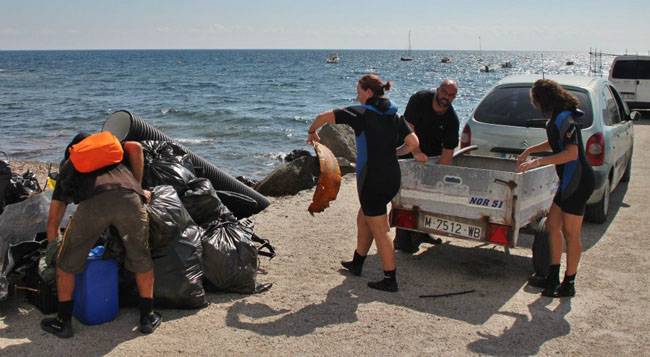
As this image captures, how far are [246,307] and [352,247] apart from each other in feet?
6.86

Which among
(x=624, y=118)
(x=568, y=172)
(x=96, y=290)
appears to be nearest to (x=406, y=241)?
(x=568, y=172)

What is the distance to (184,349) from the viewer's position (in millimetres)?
4516

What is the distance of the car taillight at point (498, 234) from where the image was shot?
5680 millimetres

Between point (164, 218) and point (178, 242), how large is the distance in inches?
15.6

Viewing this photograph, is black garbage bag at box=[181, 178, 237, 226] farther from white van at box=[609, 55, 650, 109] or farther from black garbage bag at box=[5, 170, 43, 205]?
white van at box=[609, 55, 650, 109]

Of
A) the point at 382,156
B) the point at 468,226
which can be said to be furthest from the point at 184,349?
the point at 468,226

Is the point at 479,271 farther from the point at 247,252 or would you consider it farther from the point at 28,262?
the point at 28,262

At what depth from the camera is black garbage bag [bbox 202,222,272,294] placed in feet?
18.0

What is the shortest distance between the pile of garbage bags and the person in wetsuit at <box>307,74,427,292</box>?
3.61ft

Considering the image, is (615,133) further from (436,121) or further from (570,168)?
(570,168)

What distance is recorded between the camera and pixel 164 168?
245 inches

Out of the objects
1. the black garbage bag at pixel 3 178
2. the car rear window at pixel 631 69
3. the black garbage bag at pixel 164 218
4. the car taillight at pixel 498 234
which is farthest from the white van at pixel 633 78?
the black garbage bag at pixel 3 178

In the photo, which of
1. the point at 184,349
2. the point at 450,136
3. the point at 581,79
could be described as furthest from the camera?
the point at 581,79

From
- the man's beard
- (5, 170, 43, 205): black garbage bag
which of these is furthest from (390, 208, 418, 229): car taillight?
(5, 170, 43, 205): black garbage bag
